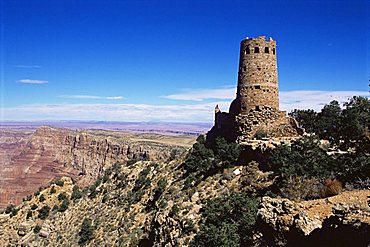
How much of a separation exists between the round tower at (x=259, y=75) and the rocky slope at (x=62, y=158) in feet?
156

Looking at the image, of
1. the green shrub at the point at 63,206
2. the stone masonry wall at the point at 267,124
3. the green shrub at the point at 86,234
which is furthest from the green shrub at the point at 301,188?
the green shrub at the point at 63,206

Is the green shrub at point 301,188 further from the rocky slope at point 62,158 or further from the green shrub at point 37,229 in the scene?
the rocky slope at point 62,158

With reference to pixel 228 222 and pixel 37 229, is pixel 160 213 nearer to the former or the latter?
pixel 228 222

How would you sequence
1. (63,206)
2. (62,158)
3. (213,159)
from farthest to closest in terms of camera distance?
(62,158), (63,206), (213,159)

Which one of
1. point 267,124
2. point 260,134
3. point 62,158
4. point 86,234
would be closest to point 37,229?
point 86,234

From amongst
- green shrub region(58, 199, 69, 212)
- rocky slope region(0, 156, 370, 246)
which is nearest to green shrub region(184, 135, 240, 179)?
rocky slope region(0, 156, 370, 246)

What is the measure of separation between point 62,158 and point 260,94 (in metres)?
104

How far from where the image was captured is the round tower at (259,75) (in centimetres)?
2662

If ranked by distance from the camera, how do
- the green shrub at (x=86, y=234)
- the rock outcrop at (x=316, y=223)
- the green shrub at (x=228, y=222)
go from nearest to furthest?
the rock outcrop at (x=316, y=223) < the green shrub at (x=228, y=222) < the green shrub at (x=86, y=234)

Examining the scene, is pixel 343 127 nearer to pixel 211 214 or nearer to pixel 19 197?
pixel 211 214

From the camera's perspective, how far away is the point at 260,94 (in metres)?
26.7

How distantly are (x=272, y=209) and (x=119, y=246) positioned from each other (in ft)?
60.5

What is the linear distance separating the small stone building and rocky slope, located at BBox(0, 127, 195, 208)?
46887 mm

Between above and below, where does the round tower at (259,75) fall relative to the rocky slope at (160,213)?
above
